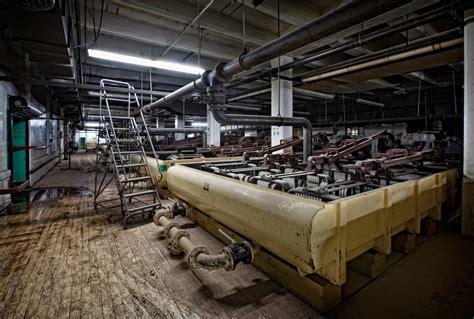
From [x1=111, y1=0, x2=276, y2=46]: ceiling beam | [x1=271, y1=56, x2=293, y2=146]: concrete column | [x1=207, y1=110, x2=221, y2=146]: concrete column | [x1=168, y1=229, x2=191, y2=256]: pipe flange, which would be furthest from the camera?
A: [x1=207, y1=110, x2=221, y2=146]: concrete column

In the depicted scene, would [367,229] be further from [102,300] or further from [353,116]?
[353,116]

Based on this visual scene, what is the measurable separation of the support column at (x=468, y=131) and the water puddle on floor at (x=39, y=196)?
5.82 m

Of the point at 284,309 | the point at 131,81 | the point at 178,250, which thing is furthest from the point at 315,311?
the point at 131,81

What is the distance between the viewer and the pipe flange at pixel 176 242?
214 cm

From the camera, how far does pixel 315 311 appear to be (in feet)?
5.03

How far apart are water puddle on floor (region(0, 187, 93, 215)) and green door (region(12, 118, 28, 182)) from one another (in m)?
0.41

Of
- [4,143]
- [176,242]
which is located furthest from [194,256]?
[4,143]

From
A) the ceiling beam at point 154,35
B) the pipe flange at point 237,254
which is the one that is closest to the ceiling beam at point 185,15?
the ceiling beam at point 154,35

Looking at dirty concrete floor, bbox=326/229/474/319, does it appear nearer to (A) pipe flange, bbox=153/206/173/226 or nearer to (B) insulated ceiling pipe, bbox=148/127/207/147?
(A) pipe flange, bbox=153/206/173/226

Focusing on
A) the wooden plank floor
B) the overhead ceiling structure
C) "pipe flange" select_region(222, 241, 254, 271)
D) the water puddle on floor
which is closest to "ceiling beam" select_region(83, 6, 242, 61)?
the overhead ceiling structure

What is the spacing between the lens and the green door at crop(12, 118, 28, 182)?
4664 mm

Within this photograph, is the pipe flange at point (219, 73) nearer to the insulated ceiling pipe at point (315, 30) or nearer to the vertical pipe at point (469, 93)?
the insulated ceiling pipe at point (315, 30)

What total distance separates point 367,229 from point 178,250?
5.42ft

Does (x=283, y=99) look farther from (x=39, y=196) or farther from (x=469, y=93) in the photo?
(x=39, y=196)
